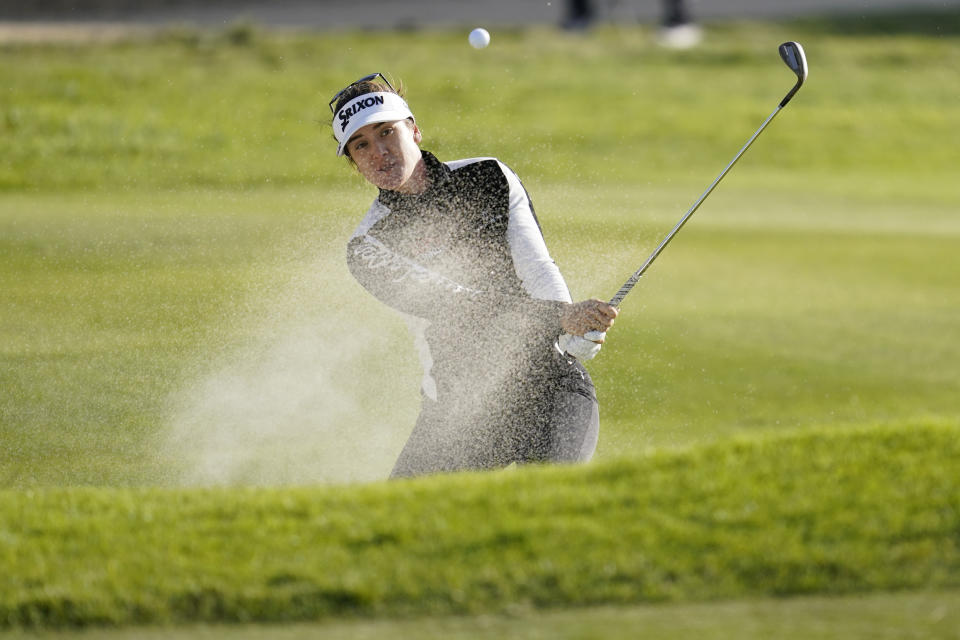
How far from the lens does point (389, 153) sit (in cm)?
494

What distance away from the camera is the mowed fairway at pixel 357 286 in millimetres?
5781

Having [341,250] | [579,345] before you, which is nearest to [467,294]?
[579,345]

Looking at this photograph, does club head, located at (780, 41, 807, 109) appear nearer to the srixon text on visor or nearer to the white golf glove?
the white golf glove

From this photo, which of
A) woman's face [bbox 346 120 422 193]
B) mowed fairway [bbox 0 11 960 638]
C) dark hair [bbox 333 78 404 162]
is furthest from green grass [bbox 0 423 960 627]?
dark hair [bbox 333 78 404 162]

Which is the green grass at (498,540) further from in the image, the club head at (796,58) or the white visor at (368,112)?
the club head at (796,58)

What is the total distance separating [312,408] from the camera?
656 cm

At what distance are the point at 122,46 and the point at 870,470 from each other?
928 inches

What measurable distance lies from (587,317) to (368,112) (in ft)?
3.75

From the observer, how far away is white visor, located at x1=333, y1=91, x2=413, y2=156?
4.85m

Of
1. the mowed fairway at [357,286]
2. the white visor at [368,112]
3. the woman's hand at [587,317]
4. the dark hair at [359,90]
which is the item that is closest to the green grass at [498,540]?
the mowed fairway at [357,286]

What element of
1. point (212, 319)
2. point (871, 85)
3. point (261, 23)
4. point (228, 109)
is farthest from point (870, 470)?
point (261, 23)

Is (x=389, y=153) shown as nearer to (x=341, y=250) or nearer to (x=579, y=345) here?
(x=579, y=345)

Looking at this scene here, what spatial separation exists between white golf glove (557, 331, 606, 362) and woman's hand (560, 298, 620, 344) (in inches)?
2.4

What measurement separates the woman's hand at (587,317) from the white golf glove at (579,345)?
0.06 m
